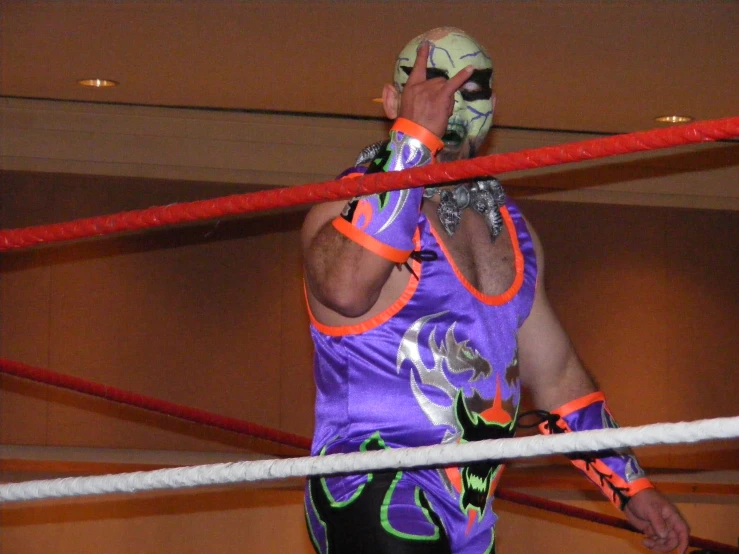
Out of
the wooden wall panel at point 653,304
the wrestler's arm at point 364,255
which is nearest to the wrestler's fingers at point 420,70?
the wrestler's arm at point 364,255

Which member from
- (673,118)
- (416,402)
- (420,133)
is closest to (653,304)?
(673,118)

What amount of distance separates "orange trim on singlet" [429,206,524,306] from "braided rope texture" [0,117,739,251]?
0.24m

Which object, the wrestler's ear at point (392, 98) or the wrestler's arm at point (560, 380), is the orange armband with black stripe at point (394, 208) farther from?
the wrestler's arm at point (560, 380)

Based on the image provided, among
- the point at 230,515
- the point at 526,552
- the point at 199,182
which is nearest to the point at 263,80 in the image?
the point at 199,182

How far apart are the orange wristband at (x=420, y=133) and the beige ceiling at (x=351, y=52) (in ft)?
7.01

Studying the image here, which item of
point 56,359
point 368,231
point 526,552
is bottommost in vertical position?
point 526,552

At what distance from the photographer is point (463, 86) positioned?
1.65 m

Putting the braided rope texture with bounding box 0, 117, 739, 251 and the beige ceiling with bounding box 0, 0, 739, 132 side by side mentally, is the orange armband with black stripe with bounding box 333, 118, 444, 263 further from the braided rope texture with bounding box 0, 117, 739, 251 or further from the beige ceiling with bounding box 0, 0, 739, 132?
the beige ceiling with bounding box 0, 0, 739, 132

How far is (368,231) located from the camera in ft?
4.59

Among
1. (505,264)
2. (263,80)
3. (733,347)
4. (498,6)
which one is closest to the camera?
(505,264)

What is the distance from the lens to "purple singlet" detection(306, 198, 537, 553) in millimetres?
1475

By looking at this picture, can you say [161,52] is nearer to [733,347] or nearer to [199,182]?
[199,182]

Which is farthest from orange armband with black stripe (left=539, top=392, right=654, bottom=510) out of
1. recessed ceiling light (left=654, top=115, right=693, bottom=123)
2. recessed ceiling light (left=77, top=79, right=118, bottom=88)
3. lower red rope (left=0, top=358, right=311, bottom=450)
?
recessed ceiling light (left=654, top=115, right=693, bottom=123)

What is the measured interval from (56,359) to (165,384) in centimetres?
51
